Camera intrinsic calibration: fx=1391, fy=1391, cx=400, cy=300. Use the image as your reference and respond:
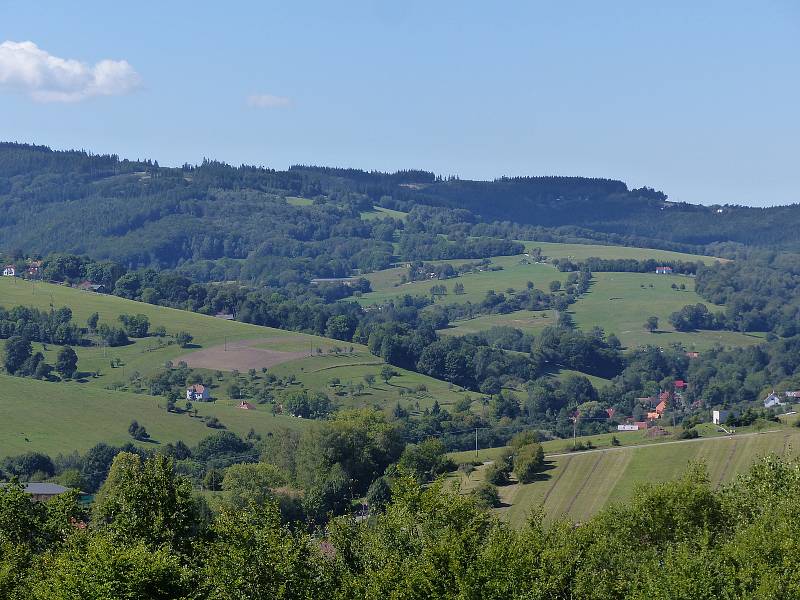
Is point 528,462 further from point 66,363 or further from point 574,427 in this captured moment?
point 66,363

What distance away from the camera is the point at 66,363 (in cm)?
17962

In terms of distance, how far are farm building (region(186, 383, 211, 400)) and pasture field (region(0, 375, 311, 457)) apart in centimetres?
401

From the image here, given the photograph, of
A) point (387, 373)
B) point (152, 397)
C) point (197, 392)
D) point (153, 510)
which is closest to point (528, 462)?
point (152, 397)

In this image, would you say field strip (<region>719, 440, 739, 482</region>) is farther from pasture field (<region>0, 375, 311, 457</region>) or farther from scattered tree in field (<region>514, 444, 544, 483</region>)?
pasture field (<region>0, 375, 311, 457</region>)

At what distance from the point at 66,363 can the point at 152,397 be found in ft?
72.6

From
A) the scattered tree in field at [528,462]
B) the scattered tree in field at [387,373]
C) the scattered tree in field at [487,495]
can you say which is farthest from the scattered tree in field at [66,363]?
the scattered tree in field at [487,495]

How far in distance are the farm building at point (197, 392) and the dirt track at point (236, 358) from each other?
10469 millimetres

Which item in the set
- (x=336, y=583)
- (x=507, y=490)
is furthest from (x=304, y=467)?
(x=336, y=583)

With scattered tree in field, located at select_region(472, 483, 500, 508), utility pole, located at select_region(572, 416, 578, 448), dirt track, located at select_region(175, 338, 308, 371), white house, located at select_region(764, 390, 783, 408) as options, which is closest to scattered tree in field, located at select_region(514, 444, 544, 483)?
scattered tree in field, located at select_region(472, 483, 500, 508)

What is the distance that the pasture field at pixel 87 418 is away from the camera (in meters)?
138

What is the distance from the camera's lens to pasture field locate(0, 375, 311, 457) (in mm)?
138125

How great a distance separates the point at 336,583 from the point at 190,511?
776 centimetres

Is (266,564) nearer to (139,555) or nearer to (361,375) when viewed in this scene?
(139,555)

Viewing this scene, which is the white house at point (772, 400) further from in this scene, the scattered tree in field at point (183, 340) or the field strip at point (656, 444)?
the scattered tree in field at point (183, 340)
